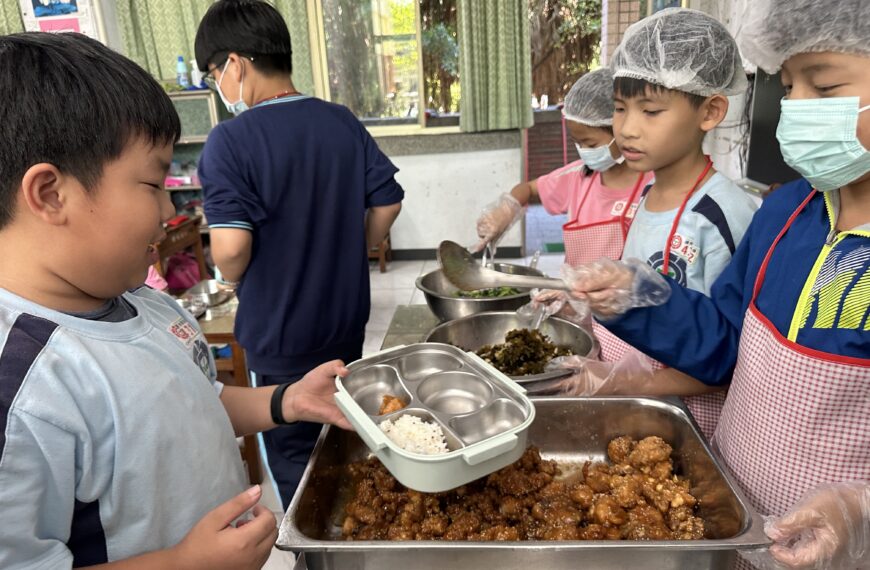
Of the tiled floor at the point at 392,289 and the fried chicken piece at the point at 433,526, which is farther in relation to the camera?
the tiled floor at the point at 392,289

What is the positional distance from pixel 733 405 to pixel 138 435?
1068mm

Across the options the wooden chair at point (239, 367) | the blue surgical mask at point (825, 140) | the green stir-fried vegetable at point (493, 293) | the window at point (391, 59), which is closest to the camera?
the blue surgical mask at point (825, 140)

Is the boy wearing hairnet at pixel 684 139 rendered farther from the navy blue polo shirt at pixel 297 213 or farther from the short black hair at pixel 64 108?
the short black hair at pixel 64 108

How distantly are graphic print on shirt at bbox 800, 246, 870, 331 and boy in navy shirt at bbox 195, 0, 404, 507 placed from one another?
138 centimetres

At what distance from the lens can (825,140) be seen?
2.90ft

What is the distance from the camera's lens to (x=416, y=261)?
5.79 m

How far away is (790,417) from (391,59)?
16.7 feet

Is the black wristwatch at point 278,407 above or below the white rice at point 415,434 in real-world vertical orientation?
below

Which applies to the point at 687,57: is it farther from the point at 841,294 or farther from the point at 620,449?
the point at 620,449

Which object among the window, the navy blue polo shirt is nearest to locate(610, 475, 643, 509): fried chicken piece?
the navy blue polo shirt

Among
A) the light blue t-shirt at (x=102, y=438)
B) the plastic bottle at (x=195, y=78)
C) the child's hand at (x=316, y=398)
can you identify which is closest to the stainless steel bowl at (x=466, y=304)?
the child's hand at (x=316, y=398)

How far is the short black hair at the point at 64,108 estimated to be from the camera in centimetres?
67

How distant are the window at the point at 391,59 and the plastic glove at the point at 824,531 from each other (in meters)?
4.97

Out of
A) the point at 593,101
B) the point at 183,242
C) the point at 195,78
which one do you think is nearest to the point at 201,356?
the point at 593,101
